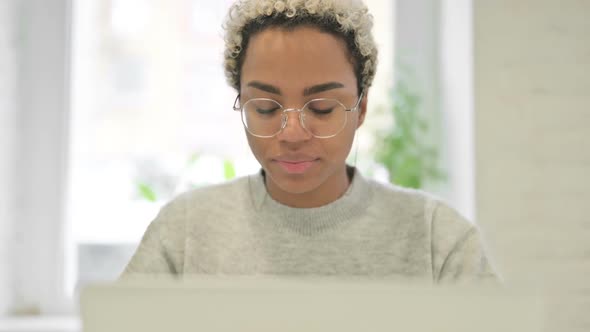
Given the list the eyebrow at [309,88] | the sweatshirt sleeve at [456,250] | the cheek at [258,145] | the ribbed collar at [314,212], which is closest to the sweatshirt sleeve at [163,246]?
the ribbed collar at [314,212]

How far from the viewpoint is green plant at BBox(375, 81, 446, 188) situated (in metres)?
2.02

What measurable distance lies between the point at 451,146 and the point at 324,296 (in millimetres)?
1657

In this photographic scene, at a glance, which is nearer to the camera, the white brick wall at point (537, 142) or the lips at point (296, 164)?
the lips at point (296, 164)

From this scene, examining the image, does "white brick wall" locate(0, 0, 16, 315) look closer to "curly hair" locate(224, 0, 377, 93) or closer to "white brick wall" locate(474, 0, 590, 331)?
"curly hair" locate(224, 0, 377, 93)

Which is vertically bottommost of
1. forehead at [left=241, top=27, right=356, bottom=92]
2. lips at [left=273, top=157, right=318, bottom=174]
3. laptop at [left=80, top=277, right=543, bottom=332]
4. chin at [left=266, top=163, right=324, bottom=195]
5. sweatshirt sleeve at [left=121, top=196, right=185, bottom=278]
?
sweatshirt sleeve at [left=121, top=196, right=185, bottom=278]

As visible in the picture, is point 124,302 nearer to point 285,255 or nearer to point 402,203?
point 285,255

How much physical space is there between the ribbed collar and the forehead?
0.87ft

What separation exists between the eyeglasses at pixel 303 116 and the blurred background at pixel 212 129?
99 cm

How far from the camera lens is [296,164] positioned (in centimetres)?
101

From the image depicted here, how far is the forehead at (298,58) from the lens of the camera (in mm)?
956

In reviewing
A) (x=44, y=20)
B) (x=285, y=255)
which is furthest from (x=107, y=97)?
(x=285, y=255)

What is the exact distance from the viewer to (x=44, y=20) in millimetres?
2100

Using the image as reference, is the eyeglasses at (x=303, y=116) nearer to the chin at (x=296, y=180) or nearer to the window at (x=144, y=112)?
the chin at (x=296, y=180)

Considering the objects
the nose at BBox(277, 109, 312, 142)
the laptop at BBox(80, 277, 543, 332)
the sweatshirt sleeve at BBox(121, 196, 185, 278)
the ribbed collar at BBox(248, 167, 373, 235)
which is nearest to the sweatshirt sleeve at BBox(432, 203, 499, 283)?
the ribbed collar at BBox(248, 167, 373, 235)
